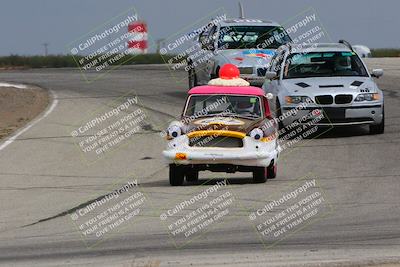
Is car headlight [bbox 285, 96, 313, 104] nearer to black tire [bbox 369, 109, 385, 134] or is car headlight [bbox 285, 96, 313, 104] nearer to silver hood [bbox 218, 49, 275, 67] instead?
black tire [bbox 369, 109, 385, 134]

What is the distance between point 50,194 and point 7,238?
3.14m

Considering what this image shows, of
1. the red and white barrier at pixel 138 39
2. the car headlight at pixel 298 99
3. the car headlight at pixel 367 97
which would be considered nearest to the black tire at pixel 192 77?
the car headlight at pixel 298 99

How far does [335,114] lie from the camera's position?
18.5 metres

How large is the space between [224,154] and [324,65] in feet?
22.0

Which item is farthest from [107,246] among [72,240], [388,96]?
[388,96]

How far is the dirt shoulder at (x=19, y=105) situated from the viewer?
22284 mm

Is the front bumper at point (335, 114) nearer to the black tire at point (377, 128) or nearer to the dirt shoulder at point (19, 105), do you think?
the black tire at point (377, 128)

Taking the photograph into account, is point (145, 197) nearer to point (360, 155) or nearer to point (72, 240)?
point (72, 240)

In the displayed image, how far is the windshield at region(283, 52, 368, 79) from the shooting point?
63.6 ft

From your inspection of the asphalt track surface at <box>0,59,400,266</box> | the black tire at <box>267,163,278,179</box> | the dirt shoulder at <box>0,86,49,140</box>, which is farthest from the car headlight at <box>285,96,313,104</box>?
the dirt shoulder at <box>0,86,49,140</box>

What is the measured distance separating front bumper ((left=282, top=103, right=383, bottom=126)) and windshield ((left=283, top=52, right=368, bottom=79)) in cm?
98

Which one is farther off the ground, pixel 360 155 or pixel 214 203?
pixel 214 203

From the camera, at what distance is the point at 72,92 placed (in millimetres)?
28266

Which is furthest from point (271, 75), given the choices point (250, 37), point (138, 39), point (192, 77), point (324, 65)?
point (138, 39)
